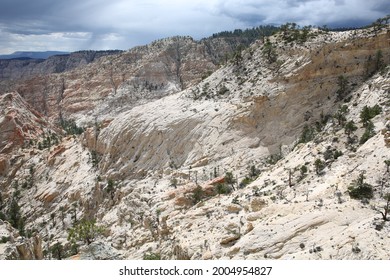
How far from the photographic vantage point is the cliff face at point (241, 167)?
16.1 metres

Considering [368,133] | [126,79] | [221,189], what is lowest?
[221,189]

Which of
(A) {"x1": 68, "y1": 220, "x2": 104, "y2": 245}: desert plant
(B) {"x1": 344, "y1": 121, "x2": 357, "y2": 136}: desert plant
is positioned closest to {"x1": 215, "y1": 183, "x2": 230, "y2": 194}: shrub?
(B) {"x1": 344, "y1": 121, "x2": 357, "y2": 136}: desert plant

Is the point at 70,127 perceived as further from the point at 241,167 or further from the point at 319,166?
the point at 319,166

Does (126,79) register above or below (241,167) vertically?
above

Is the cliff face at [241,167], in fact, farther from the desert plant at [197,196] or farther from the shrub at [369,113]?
the shrub at [369,113]

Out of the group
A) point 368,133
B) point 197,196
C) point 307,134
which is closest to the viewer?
point 368,133

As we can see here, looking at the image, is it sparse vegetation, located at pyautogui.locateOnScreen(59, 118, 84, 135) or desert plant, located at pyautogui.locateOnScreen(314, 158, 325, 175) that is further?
sparse vegetation, located at pyautogui.locateOnScreen(59, 118, 84, 135)

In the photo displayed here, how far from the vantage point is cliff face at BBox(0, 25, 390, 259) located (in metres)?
16.1

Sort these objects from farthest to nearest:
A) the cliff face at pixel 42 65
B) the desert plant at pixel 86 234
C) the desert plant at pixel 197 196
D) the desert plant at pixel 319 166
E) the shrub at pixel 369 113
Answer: the cliff face at pixel 42 65 → the desert plant at pixel 197 196 → the desert plant at pixel 86 234 → the shrub at pixel 369 113 → the desert plant at pixel 319 166

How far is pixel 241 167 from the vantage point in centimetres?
3147

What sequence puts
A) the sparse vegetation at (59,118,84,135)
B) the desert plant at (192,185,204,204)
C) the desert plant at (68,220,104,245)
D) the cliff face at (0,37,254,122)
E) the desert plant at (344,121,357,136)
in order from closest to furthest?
the desert plant at (344,121,357,136) → the desert plant at (68,220,104,245) → the desert plant at (192,185,204,204) → the sparse vegetation at (59,118,84,135) → the cliff face at (0,37,254,122)

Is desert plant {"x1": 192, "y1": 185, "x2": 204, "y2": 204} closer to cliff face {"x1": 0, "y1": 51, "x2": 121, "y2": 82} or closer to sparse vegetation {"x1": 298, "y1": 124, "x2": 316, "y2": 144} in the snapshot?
sparse vegetation {"x1": 298, "y1": 124, "x2": 316, "y2": 144}

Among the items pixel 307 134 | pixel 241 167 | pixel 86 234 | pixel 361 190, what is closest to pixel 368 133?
pixel 361 190

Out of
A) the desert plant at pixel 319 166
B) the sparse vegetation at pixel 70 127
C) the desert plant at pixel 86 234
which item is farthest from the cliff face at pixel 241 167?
the sparse vegetation at pixel 70 127
